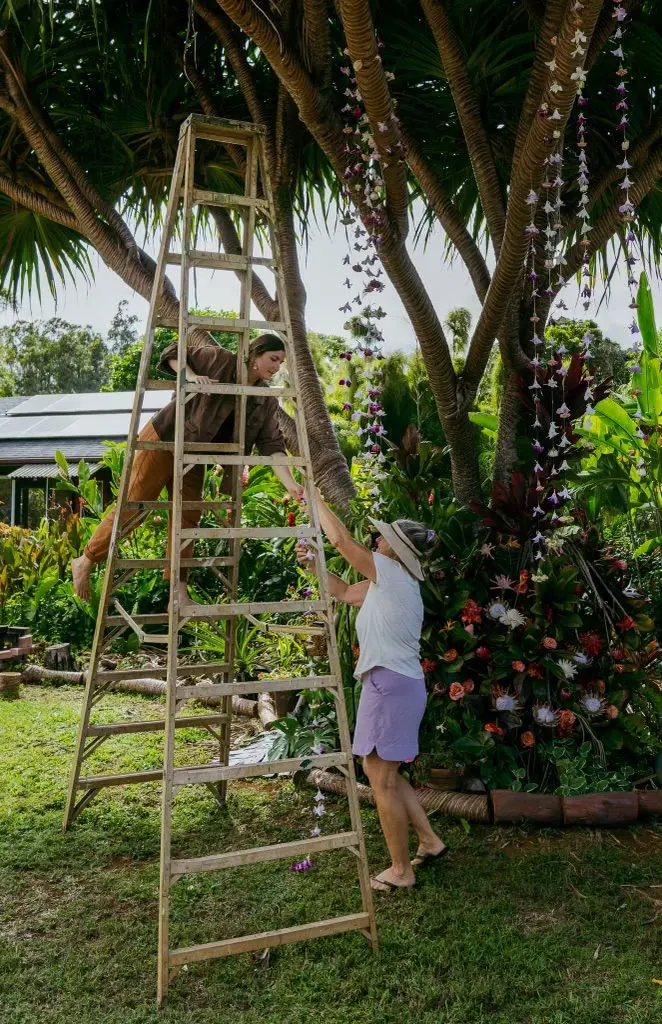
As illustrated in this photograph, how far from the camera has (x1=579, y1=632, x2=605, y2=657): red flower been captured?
160 inches

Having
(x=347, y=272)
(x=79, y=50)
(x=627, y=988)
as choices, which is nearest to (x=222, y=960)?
(x=627, y=988)

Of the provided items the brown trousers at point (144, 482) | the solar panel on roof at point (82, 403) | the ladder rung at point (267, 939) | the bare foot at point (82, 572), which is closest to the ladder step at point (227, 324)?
the brown trousers at point (144, 482)

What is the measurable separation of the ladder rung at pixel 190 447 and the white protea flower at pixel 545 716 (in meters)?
1.82

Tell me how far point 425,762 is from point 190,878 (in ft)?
4.14

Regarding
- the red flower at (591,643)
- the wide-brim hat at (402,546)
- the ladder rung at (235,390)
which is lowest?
the red flower at (591,643)

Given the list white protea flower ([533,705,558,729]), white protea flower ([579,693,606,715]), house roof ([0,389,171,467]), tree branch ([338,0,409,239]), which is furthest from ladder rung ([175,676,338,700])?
house roof ([0,389,171,467])

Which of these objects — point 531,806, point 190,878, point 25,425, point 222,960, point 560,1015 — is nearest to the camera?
point 560,1015

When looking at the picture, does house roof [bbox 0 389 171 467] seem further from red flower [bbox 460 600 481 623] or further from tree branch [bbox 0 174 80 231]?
red flower [bbox 460 600 481 623]

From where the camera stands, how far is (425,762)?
13.5 ft

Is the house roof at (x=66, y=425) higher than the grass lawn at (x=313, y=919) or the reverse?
higher

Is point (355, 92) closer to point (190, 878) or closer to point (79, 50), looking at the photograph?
point (79, 50)

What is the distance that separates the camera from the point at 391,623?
11.0 feet

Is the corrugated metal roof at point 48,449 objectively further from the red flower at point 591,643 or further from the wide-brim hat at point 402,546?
the wide-brim hat at point 402,546

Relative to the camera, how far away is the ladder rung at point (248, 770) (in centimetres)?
269
